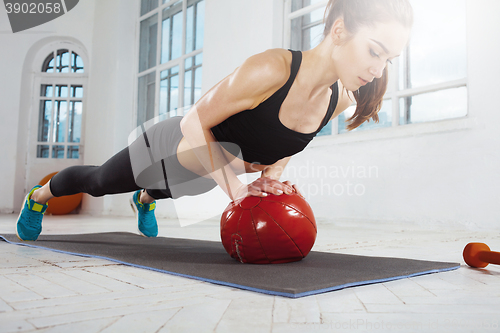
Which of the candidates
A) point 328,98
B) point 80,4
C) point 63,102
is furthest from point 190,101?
point 328,98

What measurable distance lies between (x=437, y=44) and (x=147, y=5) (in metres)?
4.95

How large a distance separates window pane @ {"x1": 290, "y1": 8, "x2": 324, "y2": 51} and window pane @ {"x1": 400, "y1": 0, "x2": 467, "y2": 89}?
1.07 m

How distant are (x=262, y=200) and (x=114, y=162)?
827 millimetres

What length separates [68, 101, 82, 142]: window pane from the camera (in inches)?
279

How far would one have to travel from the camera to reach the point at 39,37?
7.04 meters

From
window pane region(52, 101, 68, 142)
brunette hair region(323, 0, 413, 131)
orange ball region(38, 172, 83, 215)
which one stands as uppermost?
window pane region(52, 101, 68, 142)

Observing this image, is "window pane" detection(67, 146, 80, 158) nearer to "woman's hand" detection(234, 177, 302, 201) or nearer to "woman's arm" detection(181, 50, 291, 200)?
"woman's arm" detection(181, 50, 291, 200)

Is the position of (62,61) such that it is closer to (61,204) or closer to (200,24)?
(61,204)

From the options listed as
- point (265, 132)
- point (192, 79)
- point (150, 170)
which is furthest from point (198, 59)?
point (265, 132)

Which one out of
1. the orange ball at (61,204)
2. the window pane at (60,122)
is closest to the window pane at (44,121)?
the window pane at (60,122)

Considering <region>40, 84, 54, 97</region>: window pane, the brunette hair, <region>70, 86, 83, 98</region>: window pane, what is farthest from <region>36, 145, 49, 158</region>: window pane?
the brunette hair

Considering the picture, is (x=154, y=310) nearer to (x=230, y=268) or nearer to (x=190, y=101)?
(x=230, y=268)

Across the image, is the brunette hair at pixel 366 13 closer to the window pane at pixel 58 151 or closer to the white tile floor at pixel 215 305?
the white tile floor at pixel 215 305

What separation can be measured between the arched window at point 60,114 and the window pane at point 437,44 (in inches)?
230
